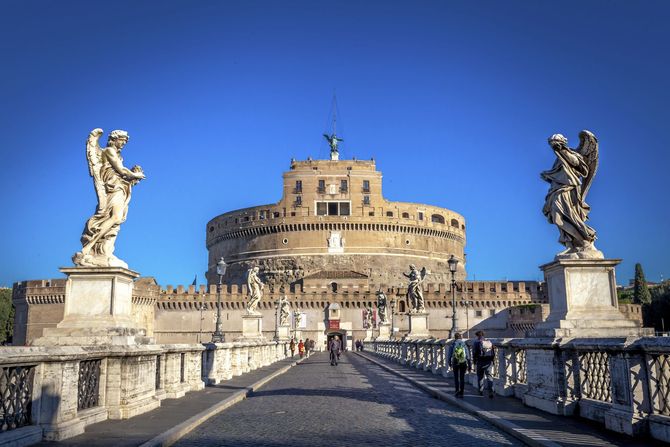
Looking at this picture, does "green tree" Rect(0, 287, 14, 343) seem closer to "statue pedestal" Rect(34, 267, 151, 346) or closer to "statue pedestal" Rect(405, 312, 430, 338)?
"statue pedestal" Rect(405, 312, 430, 338)

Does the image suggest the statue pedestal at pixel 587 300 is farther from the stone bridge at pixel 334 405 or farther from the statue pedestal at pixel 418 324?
the statue pedestal at pixel 418 324

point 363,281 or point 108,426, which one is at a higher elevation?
point 363,281

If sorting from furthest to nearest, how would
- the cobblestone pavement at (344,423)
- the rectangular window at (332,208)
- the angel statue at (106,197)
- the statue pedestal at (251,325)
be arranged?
the rectangular window at (332,208) → the statue pedestal at (251,325) → the angel statue at (106,197) → the cobblestone pavement at (344,423)

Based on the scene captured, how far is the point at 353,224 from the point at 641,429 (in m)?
71.4

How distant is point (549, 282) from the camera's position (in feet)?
27.5

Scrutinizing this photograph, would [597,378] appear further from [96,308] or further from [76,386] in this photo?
[96,308]

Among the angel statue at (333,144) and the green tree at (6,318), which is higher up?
the angel statue at (333,144)

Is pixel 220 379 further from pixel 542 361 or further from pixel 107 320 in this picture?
pixel 542 361

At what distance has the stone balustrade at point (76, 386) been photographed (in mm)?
5214

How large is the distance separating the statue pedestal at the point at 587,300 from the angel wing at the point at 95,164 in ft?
19.4

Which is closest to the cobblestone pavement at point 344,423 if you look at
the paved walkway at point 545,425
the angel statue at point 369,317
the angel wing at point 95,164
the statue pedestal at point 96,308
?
the paved walkway at point 545,425

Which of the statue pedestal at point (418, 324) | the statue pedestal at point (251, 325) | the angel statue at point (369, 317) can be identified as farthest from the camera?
the angel statue at point (369, 317)

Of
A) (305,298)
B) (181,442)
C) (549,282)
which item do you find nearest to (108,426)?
(181,442)

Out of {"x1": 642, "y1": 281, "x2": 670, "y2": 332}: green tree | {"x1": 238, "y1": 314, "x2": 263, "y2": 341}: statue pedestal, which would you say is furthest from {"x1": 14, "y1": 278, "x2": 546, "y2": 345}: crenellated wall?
{"x1": 238, "y1": 314, "x2": 263, "y2": 341}: statue pedestal
